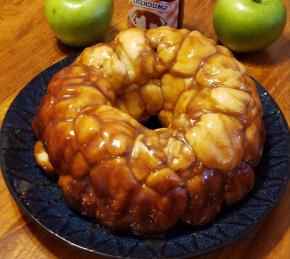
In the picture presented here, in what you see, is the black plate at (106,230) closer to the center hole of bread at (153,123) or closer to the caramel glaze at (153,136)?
the caramel glaze at (153,136)

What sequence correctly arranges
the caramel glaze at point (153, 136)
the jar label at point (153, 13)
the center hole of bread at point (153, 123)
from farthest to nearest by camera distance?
1. the jar label at point (153, 13)
2. the center hole of bread at point (153, 123)
3. the caramel glaze at point (153, 136)

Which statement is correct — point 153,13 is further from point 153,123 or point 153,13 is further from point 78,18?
point 153,123

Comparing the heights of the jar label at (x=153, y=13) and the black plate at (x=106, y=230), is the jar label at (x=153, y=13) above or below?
above

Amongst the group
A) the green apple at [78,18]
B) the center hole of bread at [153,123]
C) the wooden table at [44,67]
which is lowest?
the wooden table at [44,67]

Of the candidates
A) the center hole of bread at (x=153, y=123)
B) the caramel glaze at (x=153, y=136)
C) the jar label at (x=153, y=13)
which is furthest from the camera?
the jar label at (x=153, y=13)

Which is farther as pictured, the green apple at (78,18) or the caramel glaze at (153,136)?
the green apple at (78,18)

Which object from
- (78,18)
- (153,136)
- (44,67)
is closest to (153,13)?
(78,18)

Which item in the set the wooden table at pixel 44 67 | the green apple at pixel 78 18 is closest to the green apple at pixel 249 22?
the wooden table at pixel 44 67
